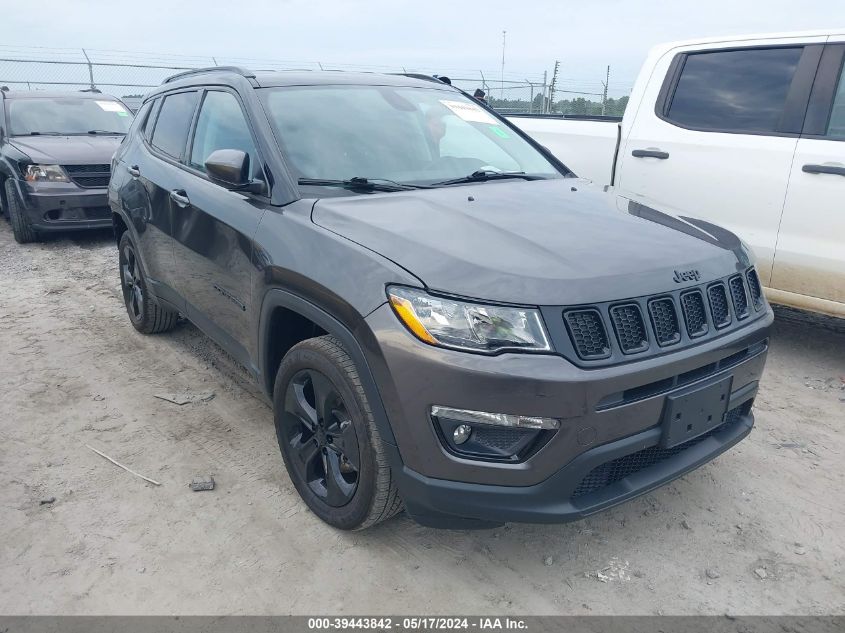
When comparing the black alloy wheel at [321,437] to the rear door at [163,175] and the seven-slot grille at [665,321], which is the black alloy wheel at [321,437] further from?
the rear door at [163,175]

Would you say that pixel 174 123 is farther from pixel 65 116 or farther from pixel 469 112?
pixel 65 116

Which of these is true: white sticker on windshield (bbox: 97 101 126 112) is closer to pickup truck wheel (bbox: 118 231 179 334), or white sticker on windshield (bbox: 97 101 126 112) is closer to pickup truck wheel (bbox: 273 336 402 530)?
pickup truck wheel (bbox: 118 231 179 334)

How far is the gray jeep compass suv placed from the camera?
6.82 feet

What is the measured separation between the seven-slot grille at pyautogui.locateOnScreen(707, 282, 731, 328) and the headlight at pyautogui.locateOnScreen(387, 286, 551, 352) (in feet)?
2.58

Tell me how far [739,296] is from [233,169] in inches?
82.9

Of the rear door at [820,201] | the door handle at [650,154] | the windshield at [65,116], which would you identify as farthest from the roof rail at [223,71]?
the windshield at [65,116]

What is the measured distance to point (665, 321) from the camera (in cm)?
226

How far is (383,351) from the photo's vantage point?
2172mm

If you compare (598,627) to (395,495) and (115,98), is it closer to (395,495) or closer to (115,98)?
(395,495)

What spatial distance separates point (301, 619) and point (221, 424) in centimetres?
157

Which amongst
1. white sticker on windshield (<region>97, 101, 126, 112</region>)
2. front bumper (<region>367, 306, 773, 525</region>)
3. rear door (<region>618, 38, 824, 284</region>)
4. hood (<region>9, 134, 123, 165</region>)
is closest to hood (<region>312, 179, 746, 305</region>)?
front bumper (<region>367, 306, 773, 525</region>)

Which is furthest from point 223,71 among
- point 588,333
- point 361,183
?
point 588,333

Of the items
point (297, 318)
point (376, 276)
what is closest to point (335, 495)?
point (297, 318)

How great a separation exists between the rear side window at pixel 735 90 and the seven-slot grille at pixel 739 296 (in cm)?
224
